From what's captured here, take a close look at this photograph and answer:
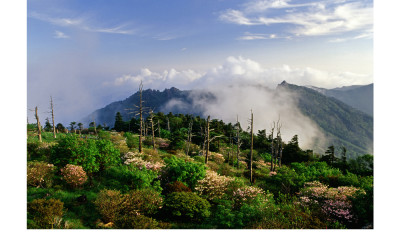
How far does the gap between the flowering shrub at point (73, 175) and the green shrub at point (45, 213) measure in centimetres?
242

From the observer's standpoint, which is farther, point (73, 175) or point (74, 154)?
point (74, 154)

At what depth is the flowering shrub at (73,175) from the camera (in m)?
10.00

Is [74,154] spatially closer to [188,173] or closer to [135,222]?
[135,222]

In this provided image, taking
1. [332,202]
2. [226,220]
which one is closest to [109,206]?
[226,220]

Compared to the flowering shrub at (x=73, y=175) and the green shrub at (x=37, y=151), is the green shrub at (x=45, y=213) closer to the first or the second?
the flowering shrub at (x=73, y=175)

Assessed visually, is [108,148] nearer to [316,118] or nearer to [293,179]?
[293,179]

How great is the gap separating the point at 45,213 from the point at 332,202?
10359 millimetres

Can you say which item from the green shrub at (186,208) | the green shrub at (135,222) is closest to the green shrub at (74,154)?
the green shrub at (135,222)

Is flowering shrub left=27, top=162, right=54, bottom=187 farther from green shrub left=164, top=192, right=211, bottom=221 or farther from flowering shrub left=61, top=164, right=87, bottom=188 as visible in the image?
green shrub left=164, top=192, right=211, bottom=221

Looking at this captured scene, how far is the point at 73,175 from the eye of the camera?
10031mm

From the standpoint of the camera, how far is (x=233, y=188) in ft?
36.0

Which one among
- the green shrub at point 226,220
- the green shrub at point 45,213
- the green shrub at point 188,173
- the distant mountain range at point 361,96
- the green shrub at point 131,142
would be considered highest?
the distant mountain range at point 361,96

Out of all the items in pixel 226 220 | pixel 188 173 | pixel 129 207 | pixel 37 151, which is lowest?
pixel 226 220
